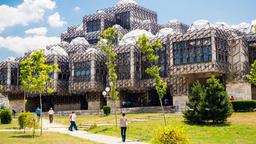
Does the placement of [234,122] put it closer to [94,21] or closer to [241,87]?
[241,87]

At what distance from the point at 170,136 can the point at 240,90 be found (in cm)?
3722

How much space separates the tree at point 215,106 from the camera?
29812 millimetres

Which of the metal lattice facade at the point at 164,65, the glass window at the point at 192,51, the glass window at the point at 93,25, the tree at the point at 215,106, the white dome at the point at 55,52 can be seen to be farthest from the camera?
the glass window at the point at 93,25

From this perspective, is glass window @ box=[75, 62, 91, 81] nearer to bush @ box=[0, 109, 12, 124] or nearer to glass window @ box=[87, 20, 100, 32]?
bush @ box=[0, 109, 12, 124]

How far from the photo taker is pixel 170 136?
14539mm

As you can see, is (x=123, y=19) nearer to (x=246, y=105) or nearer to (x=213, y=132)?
(x=246, y=105)

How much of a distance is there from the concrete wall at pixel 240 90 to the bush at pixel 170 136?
36.6 metres

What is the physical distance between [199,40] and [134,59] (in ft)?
39.5

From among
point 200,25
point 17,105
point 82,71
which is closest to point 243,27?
point 200,25

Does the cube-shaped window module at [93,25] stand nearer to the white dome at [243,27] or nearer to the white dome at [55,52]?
the white dome at [55,52]

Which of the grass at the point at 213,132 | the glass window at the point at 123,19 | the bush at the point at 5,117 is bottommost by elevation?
the grass at the point at 213,132

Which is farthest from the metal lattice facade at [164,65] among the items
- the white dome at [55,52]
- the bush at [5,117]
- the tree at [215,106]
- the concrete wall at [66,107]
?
the bush at [5,117]

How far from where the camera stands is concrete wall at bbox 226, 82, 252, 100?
48.8 m

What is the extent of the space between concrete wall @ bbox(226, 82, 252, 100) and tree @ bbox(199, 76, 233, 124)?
19.9m
